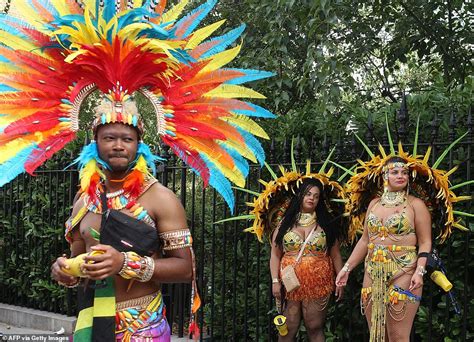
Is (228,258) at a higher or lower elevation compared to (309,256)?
lower

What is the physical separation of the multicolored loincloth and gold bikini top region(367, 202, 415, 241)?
232 cm

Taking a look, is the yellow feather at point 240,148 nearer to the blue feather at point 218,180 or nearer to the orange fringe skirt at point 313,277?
the blue feather at point 218,180

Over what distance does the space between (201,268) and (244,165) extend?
3.87 meters

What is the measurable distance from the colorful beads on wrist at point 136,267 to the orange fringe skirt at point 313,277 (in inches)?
108

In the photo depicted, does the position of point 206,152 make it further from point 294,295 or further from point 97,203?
point 294,295

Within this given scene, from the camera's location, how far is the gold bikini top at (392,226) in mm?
4734

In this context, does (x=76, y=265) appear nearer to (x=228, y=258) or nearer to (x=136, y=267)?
(x=136, y=267)

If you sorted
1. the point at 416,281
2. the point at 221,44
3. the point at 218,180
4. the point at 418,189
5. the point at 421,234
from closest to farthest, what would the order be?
the point at 218,180
the point at 221,44
the point at 416,281
the point at 421,234
the point at 418,189

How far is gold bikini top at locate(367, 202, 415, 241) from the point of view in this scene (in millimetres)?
4734

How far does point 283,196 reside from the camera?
19.5 feet

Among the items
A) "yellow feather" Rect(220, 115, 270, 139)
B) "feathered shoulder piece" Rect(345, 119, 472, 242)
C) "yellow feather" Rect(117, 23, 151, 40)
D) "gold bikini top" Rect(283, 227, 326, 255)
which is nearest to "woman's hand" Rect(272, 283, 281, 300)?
"gold bikini top" Rect(283, 227, 326, 255)

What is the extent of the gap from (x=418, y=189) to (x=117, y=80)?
2.88 m

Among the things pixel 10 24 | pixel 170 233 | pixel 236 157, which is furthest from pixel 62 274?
pixel 10 24

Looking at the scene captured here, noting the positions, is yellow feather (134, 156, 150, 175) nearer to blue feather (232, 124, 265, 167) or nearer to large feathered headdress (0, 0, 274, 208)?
large feathered headdress (0, 0, 274, 208)
